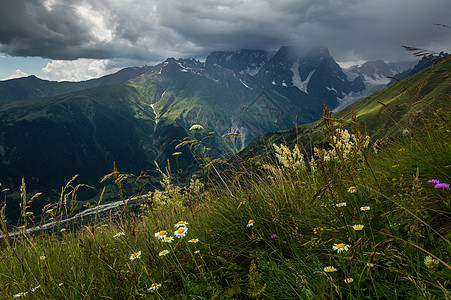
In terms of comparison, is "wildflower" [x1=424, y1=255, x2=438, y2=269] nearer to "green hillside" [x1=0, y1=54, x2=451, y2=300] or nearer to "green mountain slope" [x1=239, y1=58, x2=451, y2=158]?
"green hillside" [x1=0, y1=54, x2=451, y2=300]

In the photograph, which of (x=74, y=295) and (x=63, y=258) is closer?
(x=74, y=295)

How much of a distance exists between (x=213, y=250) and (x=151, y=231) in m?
1.56

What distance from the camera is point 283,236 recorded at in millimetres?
3355

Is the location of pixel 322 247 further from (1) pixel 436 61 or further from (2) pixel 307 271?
(1) pixel 436 61

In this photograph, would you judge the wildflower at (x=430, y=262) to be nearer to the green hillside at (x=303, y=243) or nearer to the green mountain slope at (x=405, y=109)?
the green hillside at (x=303, y=243)

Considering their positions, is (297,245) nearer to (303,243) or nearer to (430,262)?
(303,243)

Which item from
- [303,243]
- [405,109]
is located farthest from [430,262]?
[405,109]

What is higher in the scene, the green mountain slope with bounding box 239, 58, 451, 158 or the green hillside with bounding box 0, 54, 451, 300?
the green mountain slope with bounding box 239, 58, 451, 158

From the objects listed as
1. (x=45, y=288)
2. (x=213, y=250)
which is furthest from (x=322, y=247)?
(x=45, y=288)

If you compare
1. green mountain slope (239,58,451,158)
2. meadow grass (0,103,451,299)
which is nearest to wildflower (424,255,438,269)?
meadow grass (0,103,451,299)

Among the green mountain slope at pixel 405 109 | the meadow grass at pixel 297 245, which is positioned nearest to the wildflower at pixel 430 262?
the meadow grass at pixel 297 245

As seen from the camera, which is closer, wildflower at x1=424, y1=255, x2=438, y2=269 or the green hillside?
wildflower at x1=424, y1=255, x2=438, y2=269

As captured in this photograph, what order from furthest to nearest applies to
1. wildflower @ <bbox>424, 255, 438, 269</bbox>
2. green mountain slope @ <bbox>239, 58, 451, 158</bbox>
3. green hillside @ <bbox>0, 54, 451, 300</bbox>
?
1. green mountain slope @ <bbox>239, 58, 451, 158</bbox>
2. green hillside @ <bbox>0, 54, 451, 300</bbox>
3. wildflower @ <bbox>424, 255, 438, 269</bbox>

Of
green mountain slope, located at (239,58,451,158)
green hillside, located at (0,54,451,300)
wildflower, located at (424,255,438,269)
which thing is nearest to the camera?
wildflower, located at (424,255,438,269)
